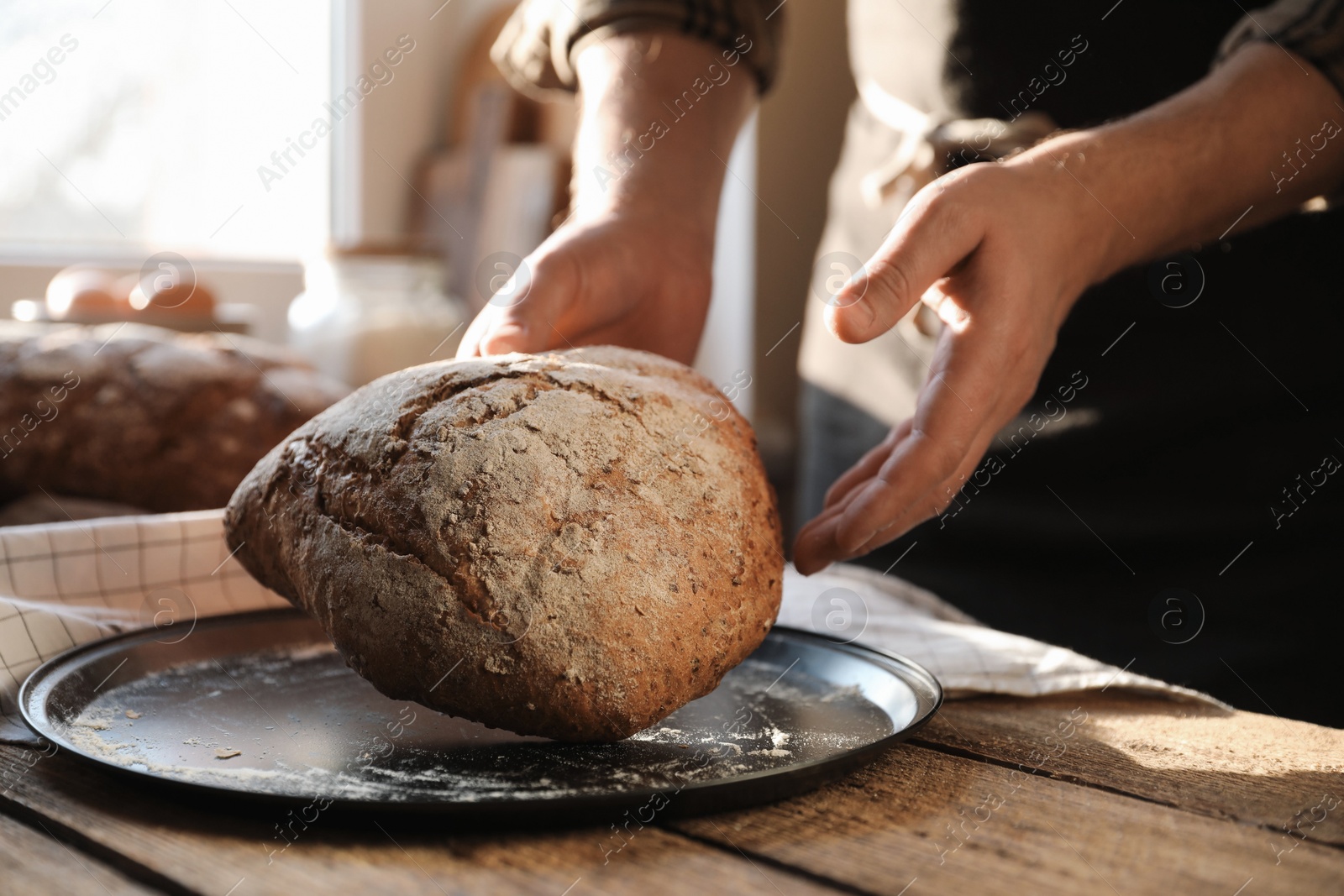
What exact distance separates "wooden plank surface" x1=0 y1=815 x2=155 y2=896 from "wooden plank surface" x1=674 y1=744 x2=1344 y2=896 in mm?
306

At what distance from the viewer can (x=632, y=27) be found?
1491 millimetres

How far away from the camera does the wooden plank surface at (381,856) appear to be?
1.84 ft

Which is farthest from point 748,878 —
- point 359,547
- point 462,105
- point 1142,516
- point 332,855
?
point 462,105

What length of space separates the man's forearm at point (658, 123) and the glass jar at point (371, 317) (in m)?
1.10

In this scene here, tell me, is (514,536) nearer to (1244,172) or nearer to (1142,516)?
(1244,172)

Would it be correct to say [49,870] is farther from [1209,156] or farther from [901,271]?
[1209,156]

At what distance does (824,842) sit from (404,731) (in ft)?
1.06

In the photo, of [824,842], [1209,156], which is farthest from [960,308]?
[824,842]

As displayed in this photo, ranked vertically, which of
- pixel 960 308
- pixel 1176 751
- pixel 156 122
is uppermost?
pixel 156 122

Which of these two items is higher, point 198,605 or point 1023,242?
point 1023,242

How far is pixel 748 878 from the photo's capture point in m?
0.57

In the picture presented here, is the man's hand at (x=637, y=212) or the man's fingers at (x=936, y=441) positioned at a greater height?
the man's hand at (x=637, y=212)

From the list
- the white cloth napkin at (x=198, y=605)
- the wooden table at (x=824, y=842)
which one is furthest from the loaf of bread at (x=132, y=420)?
the wooden table at (x=824, y=842)

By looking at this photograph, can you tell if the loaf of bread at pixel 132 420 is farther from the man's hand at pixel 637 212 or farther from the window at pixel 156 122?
the window at pixel 156 122
